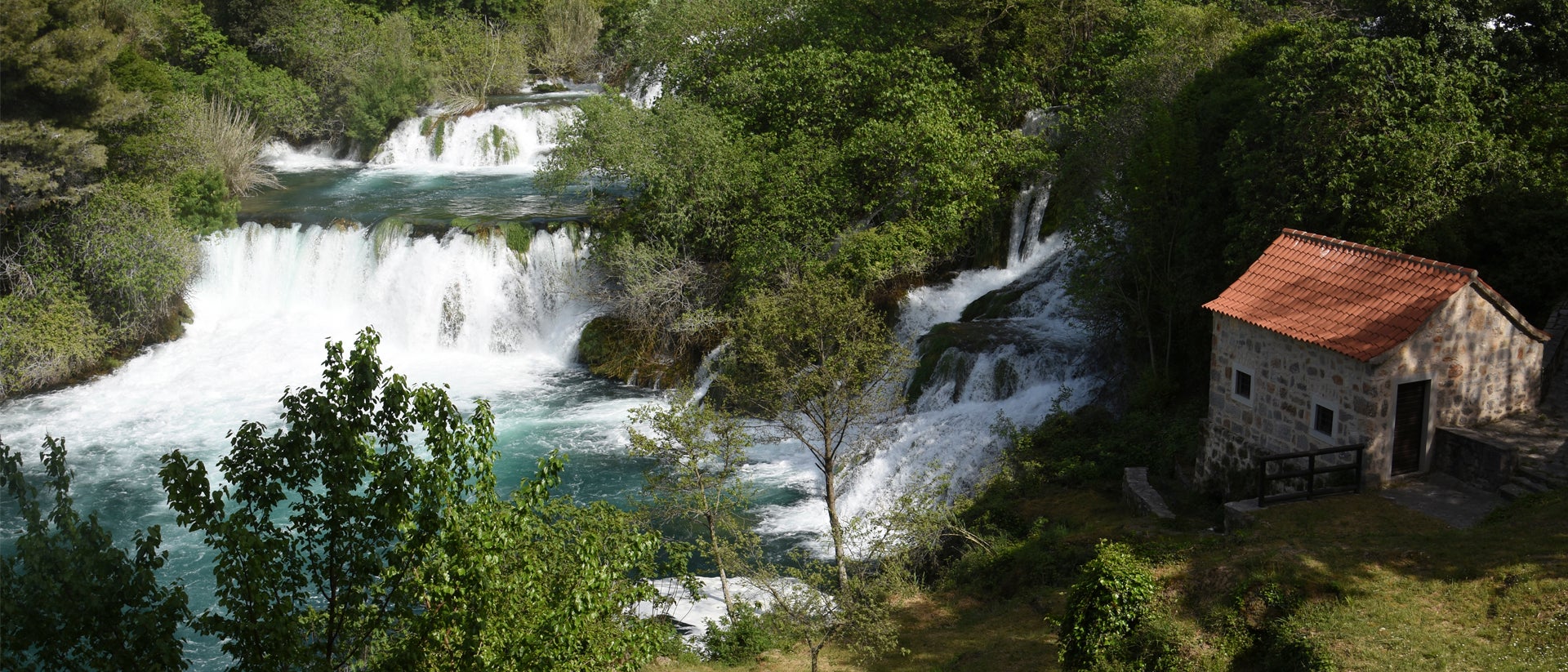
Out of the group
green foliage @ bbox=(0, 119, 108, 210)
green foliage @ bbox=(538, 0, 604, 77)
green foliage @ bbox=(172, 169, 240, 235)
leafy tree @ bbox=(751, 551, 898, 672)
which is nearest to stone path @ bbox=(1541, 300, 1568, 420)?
leafy tree @ bbox=(751, 551, 898, 672)

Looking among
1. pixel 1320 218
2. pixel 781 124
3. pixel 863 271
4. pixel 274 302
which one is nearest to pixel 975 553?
pixel 1320 218

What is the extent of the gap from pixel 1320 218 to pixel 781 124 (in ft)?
48.5

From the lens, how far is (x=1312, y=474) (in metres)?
14.2

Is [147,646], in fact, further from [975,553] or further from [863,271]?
[863,271]

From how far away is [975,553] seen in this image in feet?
55.9

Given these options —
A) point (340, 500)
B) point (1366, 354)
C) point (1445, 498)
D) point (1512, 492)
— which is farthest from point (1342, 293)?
point (340, 500)

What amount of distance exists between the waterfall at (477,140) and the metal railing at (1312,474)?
97.9 feet

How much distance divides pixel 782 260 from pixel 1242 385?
11.8 meters

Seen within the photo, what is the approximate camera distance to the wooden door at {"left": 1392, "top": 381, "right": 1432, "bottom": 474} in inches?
554

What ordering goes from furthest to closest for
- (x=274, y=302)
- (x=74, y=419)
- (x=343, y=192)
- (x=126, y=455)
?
1. (x=343, y=192)
2. (x=274, y=302)
3. (x=74, y=419)
4. (x=126, y=455)

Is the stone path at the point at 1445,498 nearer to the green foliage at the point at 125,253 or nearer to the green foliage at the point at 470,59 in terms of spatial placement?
the green foliage at the point at 125,253

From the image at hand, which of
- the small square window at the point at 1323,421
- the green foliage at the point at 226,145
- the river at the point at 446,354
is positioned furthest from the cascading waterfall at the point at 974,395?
the green foliage at the point at 226,145

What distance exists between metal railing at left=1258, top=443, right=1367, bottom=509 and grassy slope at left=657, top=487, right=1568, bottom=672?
0.18m

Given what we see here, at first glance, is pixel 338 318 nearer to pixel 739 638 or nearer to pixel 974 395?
pixel 974 395
